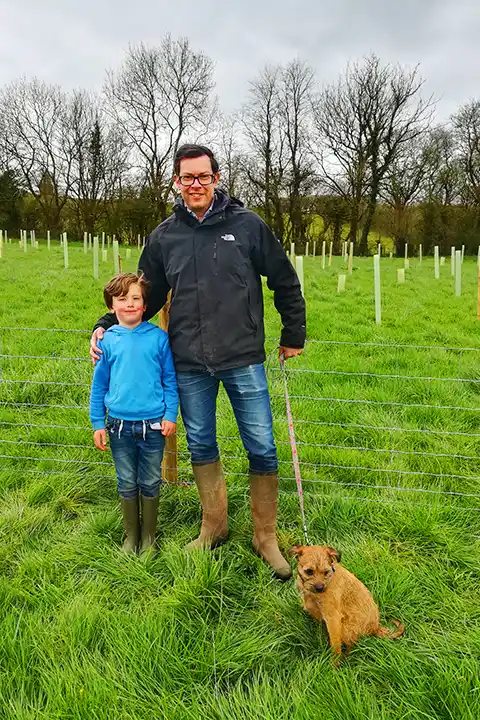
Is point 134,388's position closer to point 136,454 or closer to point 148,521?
point 136,454

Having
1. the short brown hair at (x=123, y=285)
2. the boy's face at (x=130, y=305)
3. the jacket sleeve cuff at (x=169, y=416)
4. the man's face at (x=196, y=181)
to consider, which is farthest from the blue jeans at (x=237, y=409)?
the man's face at (x=196, y=181)

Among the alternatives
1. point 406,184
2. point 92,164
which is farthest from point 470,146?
point 92,164

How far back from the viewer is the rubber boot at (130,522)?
2.68 metres

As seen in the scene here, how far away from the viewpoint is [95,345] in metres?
2.54

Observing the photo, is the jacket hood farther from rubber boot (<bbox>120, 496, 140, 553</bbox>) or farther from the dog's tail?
the dog's tail

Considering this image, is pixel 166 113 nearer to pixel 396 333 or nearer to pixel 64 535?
pixel 396 333

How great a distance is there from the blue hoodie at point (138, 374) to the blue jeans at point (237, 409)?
4.0 inches

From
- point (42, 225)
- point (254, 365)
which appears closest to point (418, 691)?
point (254, 365)

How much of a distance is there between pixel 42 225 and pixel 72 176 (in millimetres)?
4688

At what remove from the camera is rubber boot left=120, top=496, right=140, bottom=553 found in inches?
106

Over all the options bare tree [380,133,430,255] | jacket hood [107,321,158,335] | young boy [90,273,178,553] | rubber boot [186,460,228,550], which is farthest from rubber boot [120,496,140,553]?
bare tree [380,133,430,255]

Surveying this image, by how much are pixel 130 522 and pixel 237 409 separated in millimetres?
912

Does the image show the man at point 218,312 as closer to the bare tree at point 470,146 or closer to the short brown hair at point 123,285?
the short brown hair at point 123,285

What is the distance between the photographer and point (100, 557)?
2.62 m
